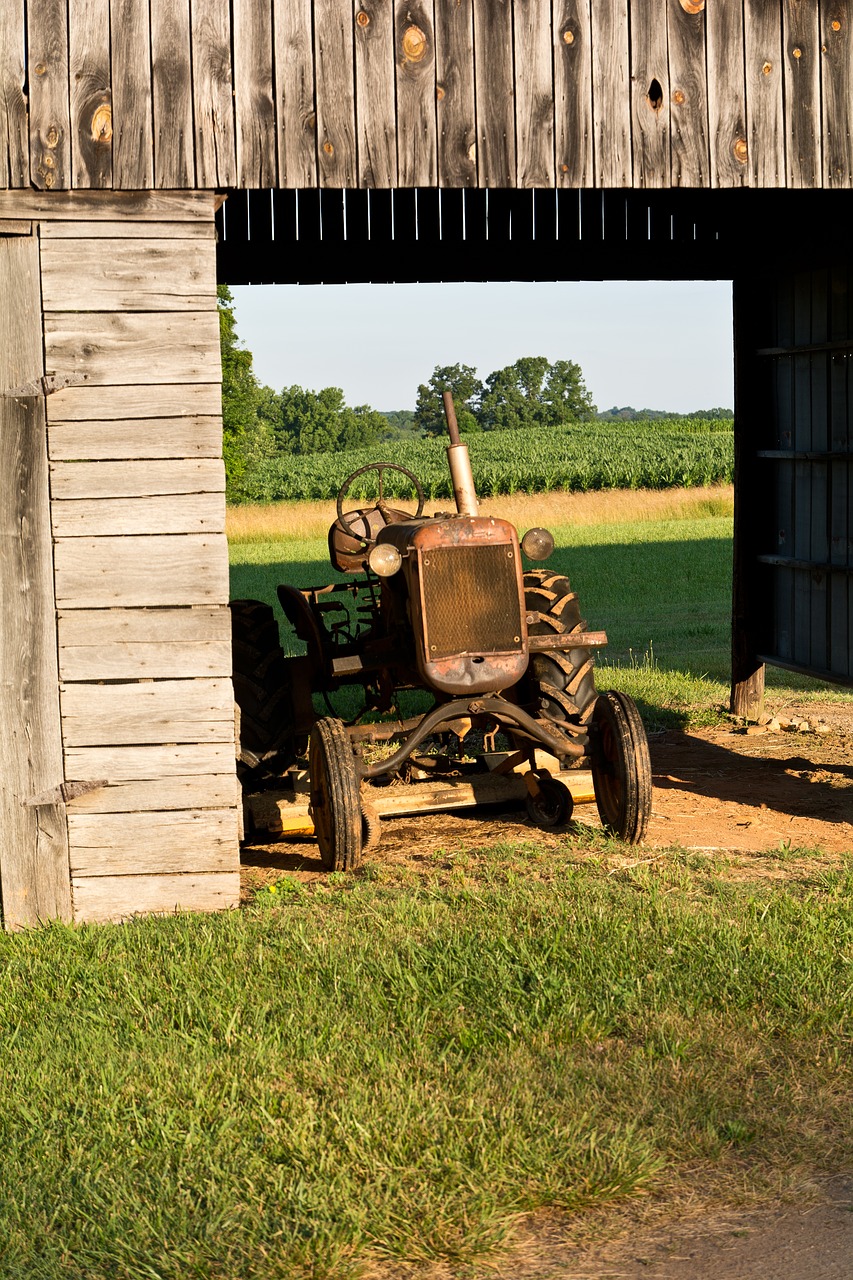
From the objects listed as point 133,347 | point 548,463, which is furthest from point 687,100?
point 548,463

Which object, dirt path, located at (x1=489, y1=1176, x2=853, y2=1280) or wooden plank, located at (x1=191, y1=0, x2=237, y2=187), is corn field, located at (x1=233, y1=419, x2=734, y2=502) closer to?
wooden plank, located at (x1=191, y1=0, x2=237, y2=187)

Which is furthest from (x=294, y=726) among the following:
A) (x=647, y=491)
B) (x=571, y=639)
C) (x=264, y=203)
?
(x=647, y=491)

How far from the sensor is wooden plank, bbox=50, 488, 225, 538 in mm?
5848

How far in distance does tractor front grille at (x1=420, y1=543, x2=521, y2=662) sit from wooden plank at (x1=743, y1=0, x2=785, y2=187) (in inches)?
79.2

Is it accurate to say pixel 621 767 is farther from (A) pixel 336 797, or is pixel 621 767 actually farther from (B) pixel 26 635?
(B) pixel 26 635

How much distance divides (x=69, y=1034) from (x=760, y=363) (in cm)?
745

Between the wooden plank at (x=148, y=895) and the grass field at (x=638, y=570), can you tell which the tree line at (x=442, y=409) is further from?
the wooden plank at (x=148, y=895)

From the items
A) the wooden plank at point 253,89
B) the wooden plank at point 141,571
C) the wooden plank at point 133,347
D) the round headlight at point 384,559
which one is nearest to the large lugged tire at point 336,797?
the round headlight at point 384,559

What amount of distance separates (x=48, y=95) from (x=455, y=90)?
1.66 meters

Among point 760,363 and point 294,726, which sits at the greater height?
point 760,363

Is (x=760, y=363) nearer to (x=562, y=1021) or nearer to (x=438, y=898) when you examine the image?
(x=438, y=898)

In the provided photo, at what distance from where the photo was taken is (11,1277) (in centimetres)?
319

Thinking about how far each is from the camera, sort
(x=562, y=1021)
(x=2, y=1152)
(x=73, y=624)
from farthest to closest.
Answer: (x=73, y=624) < (x=562, y=1021) < (x=2, y=1152)

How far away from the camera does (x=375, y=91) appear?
6.05 meters
